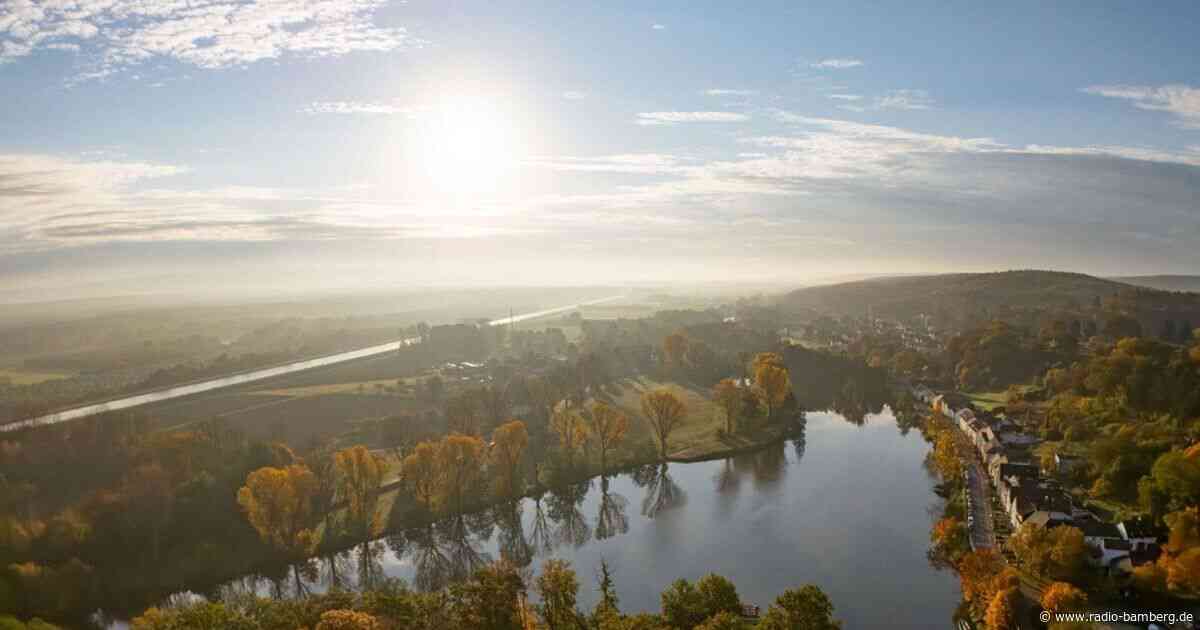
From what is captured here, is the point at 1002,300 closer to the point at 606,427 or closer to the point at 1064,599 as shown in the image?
the point at 606,427

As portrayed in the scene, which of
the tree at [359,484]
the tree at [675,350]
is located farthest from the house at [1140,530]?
the tree at [675,350]

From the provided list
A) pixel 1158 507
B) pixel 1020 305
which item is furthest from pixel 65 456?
pixel 1020 305

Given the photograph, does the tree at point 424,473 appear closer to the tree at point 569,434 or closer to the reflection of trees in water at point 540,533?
the reflection of trees in water at point 540,533

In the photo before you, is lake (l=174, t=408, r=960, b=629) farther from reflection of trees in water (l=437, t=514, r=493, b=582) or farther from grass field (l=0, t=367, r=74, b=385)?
grass field (l=0, t=367, r=74, b=385)

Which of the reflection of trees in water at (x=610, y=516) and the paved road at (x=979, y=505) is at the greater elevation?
the paved road at (x=979, y=505)

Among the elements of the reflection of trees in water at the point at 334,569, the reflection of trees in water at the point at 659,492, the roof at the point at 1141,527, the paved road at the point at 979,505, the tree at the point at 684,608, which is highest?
the roof at the point at 1141,527

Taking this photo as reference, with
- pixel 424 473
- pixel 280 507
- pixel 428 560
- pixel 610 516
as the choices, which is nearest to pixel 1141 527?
pixel 610 516

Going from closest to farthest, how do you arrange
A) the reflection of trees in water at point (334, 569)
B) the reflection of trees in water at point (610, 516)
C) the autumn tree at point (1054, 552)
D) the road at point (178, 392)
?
the autumn tree at point (1054, 552)
the reflection of trees in water at point (334, 569)
the reflection of trees in water at point (610, 516)
the road at point (178, 392)
